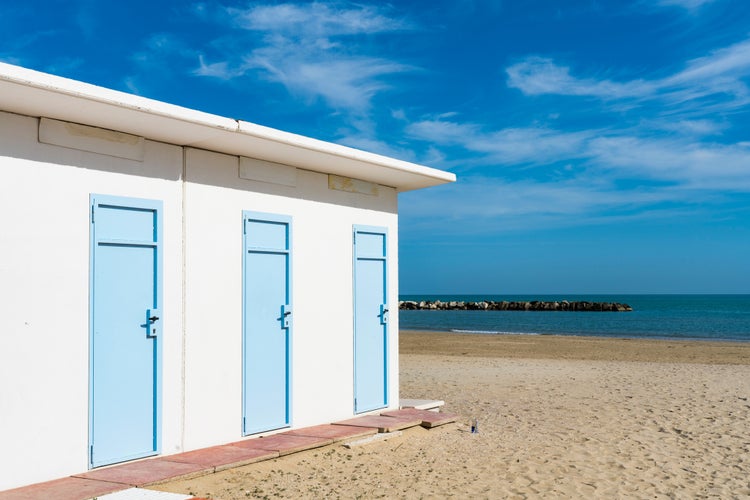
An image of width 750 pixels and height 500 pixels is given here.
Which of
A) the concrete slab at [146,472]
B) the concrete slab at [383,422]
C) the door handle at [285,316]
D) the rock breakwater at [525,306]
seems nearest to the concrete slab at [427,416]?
the concrete slab at [383,422]

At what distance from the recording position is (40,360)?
5.29 m

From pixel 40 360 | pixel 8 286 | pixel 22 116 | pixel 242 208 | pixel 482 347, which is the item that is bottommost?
pixel 482 347

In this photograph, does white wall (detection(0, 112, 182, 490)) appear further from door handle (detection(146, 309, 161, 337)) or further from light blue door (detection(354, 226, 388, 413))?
light blue door (detection(354, 226, 388, 413))

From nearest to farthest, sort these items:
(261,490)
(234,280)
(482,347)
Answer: (261,490) → (234,280) → (482,347)

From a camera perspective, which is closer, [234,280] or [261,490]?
[261,490]

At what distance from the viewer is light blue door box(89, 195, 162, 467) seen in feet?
18.6

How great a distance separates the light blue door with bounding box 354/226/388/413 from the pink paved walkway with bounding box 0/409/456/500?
344 mm

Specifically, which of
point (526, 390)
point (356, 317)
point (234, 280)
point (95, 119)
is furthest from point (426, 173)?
point (526, 390)

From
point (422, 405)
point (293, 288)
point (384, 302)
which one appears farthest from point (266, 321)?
point (422, 405)

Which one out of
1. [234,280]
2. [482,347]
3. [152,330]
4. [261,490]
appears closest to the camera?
[261,490]

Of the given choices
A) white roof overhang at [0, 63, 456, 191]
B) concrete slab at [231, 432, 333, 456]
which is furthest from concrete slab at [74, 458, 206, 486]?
white roof overhang at [0, 63, 456, 191]

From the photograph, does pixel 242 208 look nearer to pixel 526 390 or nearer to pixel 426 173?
pixel 426 173

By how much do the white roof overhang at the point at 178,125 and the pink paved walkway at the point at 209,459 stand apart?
2.68 meters

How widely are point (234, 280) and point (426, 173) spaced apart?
2.61m
